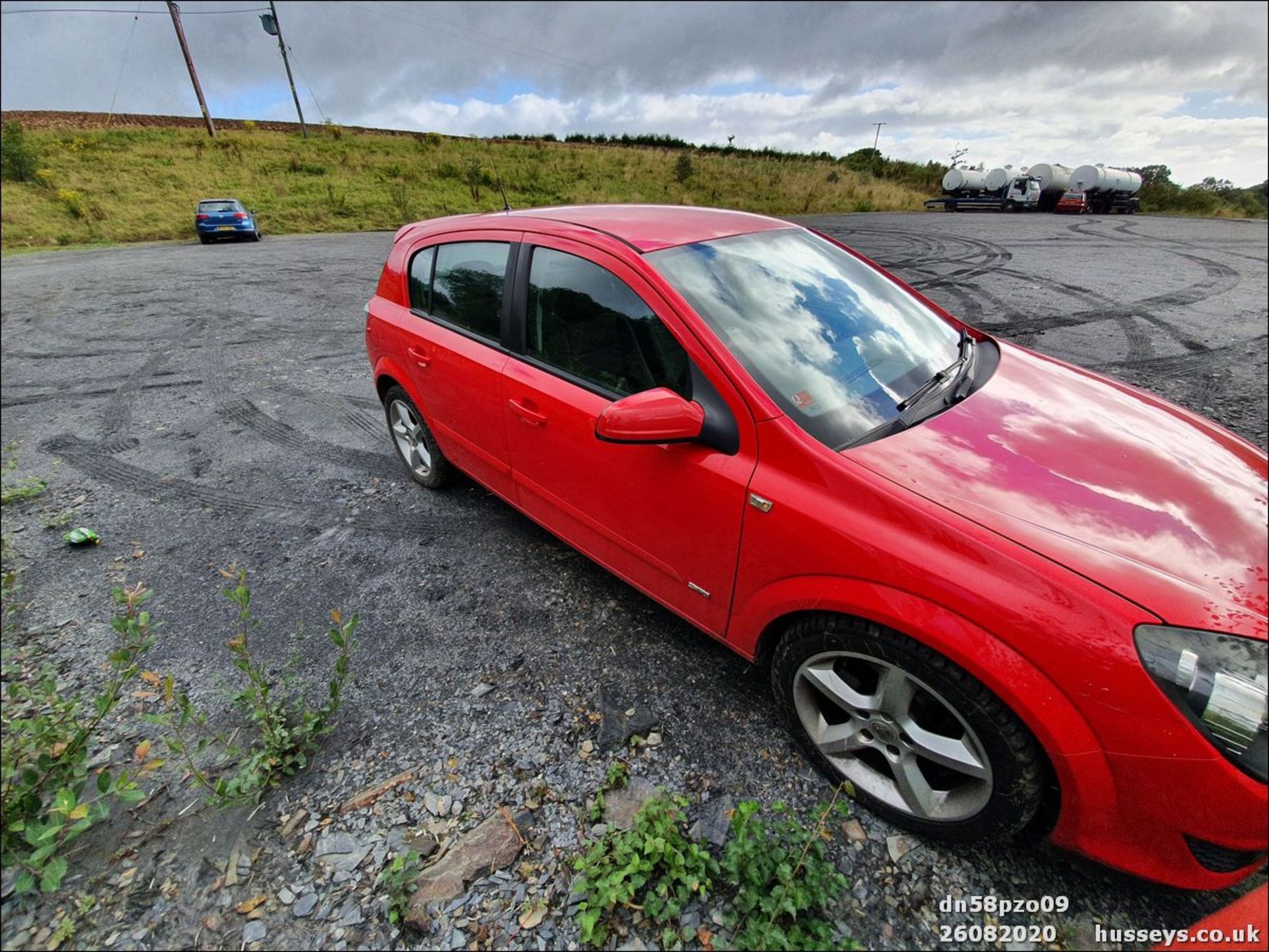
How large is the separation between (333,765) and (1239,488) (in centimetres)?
297

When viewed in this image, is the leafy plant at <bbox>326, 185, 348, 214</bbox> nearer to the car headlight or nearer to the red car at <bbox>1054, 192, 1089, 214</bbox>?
the car headlight

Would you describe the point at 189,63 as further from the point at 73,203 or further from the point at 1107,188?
the point at 1107,188

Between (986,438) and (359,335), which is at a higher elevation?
(986,438)

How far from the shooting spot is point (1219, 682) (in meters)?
1.23

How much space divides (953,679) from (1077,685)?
0.26 meters

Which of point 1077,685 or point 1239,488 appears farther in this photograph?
point 1239,488

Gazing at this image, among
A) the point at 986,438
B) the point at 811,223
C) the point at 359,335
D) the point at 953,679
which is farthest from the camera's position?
the point at 811,223

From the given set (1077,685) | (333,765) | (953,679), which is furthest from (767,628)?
(333,765)

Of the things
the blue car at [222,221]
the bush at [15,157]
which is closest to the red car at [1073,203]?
the blue car at [222,221]

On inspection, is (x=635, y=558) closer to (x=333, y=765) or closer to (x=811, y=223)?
(x=333, y=765)

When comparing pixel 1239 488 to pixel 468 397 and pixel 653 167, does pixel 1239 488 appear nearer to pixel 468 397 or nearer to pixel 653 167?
pixel 468 397

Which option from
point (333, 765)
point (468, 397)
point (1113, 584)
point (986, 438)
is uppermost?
point (986, 438)

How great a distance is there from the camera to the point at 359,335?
702cm

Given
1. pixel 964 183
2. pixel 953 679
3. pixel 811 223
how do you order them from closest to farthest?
pixel 953 679 < pixel 811 223 < pixel 964 183
